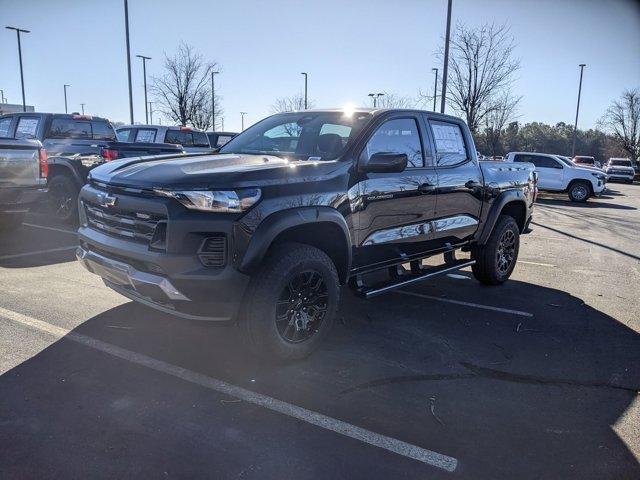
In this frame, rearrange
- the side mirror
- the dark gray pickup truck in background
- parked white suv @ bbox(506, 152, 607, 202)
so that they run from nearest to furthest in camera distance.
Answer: the side mirror → the dark gray pickup truck in background → parked white suv @ bbox(506, 152, 607, 202)

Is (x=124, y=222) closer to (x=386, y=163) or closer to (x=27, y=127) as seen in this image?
(x=386, y=163)

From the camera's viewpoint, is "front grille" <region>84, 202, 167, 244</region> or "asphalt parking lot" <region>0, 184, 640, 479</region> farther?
"front grille" <region>84, 202, 167, 244</region>

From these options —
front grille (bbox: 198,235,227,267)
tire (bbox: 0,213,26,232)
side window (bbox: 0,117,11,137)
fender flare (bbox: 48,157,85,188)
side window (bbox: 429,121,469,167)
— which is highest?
side window (bbox: 0,117,11,137)

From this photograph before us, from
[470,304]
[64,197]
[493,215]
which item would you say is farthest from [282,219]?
[64,197]

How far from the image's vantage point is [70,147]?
9.38 m

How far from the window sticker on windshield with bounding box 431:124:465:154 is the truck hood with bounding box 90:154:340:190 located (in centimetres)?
168

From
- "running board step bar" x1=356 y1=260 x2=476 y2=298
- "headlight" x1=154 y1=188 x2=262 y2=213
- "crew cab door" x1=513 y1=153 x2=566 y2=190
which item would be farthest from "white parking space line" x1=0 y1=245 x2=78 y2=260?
"crew cab door" x1=513 y1=153 x2=566 y2=190

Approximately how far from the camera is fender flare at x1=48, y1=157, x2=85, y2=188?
874 centimetres

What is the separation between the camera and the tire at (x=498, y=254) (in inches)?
243

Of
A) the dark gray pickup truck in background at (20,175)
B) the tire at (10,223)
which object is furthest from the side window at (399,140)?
the tire at (10,223)

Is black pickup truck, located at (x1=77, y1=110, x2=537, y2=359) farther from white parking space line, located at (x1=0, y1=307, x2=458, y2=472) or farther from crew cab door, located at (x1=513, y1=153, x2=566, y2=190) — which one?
crew cab door, located at (x1=513, y1=153, x2=566, y2=190)

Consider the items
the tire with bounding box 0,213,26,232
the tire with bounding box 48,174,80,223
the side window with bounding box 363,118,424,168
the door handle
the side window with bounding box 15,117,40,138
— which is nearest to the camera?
the side window with bounding box 363,118,424,168

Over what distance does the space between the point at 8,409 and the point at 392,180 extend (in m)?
3.24

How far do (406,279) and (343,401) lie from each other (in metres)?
1.80
